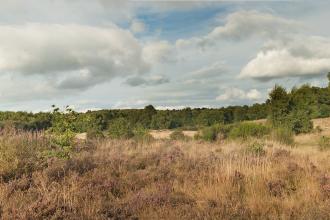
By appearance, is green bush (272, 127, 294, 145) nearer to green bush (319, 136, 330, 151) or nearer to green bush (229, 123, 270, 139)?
green bush (229, 123, 270, 139)

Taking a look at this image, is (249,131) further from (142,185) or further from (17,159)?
(17,159)

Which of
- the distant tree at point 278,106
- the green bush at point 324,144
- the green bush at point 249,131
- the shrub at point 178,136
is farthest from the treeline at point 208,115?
the green bush at point 324,144

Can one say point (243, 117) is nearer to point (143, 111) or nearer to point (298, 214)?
point (143, 111)

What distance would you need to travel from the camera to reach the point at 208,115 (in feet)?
218

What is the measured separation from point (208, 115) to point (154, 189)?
57.9 metres

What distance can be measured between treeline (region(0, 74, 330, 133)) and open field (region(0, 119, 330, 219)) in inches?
63.8

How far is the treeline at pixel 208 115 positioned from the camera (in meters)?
30.1

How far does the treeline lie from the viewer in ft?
98.6

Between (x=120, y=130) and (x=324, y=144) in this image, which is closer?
(x=324, y=144)

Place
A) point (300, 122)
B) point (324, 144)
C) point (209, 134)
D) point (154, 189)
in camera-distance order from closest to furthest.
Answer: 1. point (154, 189)
2. point (324, 144)
3. point (209, 134)
4. point (300, 122)

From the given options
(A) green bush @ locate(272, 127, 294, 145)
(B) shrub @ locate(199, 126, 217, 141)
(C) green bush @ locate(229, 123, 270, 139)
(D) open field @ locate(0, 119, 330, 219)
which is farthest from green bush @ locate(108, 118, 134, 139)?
(D) open field @ locate(0, 119, 330, 219)

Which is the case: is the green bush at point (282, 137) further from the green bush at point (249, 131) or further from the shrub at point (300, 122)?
the shrub at point (300, 122)

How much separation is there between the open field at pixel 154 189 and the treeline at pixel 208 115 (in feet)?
5.31

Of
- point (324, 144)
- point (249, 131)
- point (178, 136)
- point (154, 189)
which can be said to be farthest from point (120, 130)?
point (154, 189)
